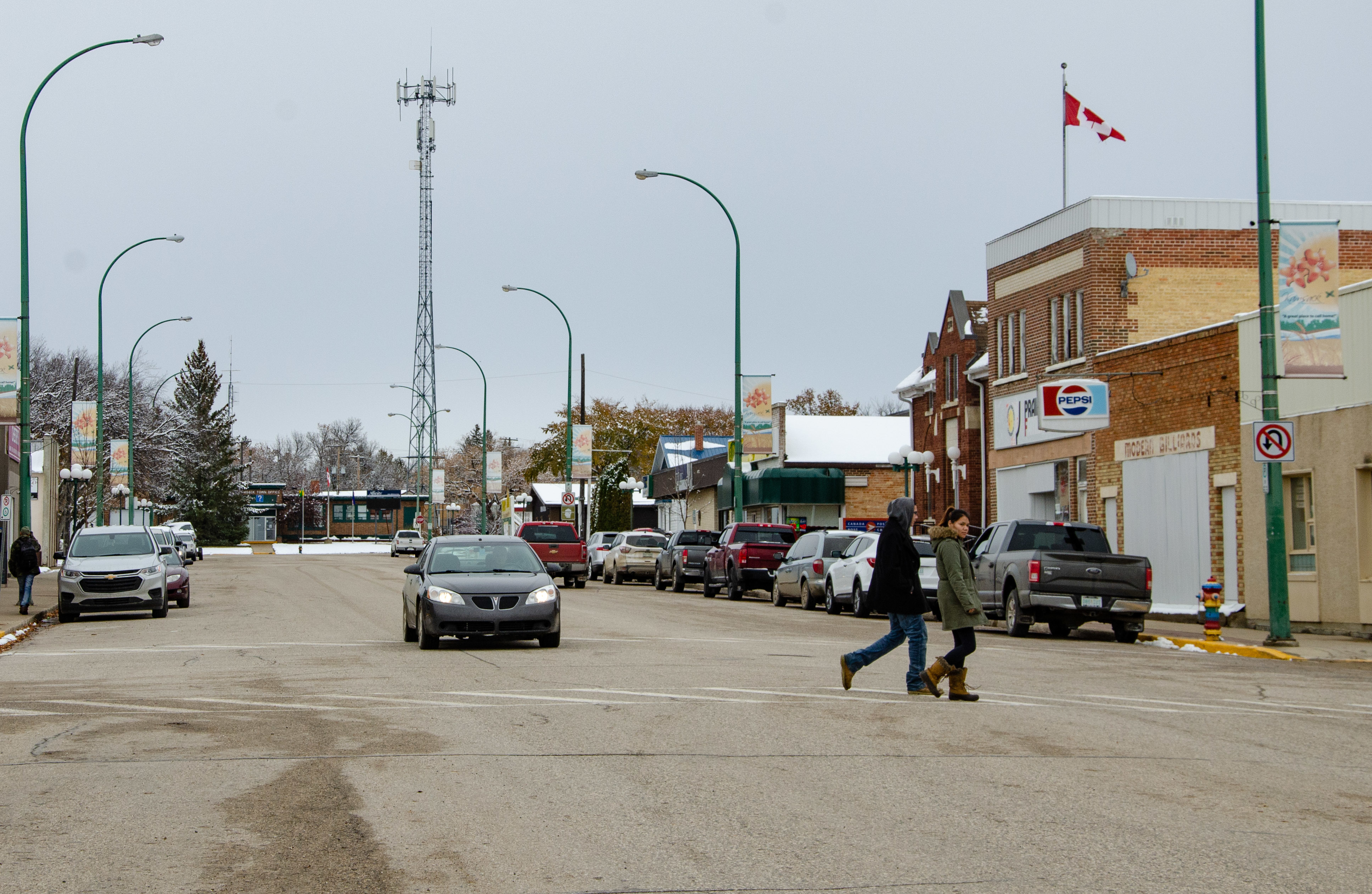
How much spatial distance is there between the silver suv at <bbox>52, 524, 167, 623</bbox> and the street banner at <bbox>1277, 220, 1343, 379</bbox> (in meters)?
19.2

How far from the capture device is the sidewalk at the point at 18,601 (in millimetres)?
25562

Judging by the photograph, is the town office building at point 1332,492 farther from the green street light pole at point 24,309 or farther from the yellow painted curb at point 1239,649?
the green street light pole at point 24,309

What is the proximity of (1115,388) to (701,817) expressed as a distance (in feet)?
85.0

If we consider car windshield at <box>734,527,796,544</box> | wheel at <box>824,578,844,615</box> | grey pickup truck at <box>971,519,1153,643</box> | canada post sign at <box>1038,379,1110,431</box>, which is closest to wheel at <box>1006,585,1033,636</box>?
grey pickup truck at <box>971,519,1153,643</box>

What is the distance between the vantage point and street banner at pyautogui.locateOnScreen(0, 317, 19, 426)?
27438 mm

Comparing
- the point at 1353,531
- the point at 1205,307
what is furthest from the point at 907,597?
the point at 1205,307

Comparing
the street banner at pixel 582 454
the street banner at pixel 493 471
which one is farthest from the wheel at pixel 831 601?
the street banner at pixel 493 471

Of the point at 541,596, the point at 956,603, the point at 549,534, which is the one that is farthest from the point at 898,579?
the point at 549,534

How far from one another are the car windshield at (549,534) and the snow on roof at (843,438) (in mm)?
22538

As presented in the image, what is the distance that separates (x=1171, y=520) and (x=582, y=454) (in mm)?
30475

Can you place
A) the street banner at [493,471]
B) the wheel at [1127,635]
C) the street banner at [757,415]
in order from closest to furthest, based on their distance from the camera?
the wheel at [1127,635] < the street banner at [757,415] < the street banner at [493,471]

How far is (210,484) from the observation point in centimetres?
11075

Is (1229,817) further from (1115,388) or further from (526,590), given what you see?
(1115,388)

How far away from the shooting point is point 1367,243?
115ft
